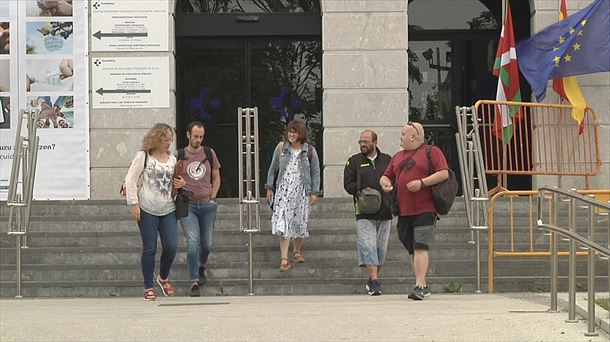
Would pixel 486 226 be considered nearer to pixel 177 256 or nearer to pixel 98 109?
pixel 177 256

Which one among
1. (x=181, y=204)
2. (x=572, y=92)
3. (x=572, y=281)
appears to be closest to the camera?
(x=572, y=281)

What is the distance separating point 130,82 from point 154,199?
17.4 feet

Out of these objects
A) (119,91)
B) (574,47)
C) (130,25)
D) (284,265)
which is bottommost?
(284,265)

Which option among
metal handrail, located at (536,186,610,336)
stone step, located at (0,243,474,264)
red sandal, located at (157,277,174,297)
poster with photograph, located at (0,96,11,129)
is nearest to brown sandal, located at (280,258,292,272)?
stone step, located at (0,243,474,264)

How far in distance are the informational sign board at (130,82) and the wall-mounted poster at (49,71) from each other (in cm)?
19

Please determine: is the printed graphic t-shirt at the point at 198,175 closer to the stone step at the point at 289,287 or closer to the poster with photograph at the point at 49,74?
the stone step at the point at 289,287

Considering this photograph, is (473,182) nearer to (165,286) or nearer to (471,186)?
(471,186)

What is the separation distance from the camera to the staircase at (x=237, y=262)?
11.8 m

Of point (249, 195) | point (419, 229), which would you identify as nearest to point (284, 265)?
point (249, 195)

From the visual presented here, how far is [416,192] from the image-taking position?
1062 cm

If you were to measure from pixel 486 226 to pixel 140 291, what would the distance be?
3.81m

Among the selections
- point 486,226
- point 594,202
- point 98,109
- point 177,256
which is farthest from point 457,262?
point 98,109

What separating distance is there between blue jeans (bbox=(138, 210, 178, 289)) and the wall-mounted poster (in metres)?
5.28

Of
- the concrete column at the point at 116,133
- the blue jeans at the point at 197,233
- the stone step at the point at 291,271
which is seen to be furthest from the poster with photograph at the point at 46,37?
the blue jeans at the point at 197,233
